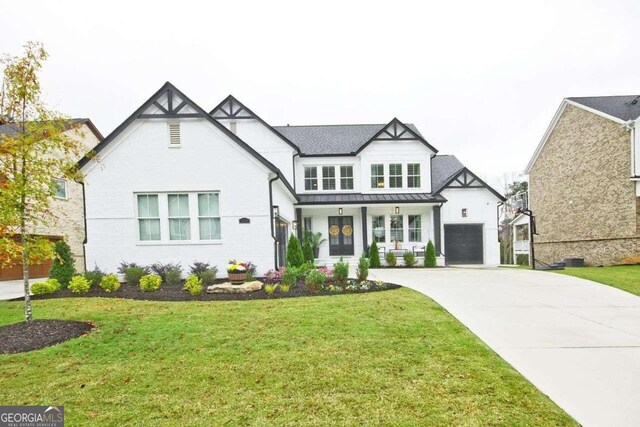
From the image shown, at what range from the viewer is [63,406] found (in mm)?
3383

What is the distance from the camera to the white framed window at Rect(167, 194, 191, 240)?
39.3 feet

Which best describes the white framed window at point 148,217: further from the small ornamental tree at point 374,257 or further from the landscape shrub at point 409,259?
the landscape shrub at point 409,259

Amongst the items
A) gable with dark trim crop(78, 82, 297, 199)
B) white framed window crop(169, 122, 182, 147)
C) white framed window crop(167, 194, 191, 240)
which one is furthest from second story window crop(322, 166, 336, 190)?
white framed window crop(169, 122, 182, 147)

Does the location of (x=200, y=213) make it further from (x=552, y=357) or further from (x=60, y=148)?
(x=552, y=357)

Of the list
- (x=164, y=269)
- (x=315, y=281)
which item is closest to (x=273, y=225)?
(x=315, y=281)

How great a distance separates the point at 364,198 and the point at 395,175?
2.45 metres

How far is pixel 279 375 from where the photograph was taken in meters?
3.96

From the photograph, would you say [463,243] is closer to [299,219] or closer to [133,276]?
[299,219]

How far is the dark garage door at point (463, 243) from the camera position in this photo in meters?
19.8

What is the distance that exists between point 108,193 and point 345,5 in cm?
1243

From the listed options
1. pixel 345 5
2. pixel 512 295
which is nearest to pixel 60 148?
pixel 512 295

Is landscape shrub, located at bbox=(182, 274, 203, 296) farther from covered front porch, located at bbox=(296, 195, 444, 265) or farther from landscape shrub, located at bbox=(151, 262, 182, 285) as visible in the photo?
covered front porch, located at bbox=(296, 195, 444, 265)

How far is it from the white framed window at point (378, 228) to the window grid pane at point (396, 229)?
472mm

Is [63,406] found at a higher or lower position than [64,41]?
lower
